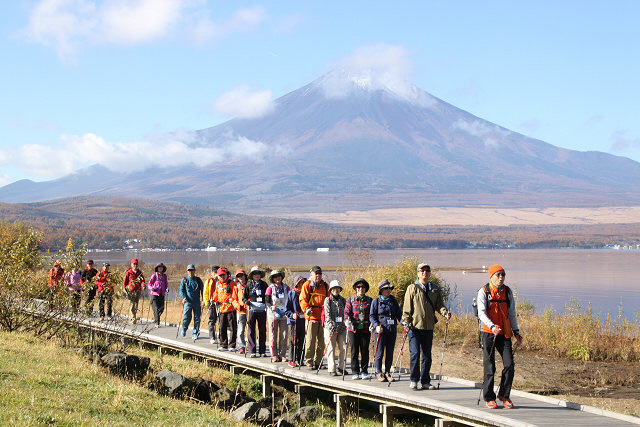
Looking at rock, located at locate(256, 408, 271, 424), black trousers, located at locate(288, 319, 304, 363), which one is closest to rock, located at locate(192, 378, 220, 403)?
rock, located at locate(256, 408, 271, 424)

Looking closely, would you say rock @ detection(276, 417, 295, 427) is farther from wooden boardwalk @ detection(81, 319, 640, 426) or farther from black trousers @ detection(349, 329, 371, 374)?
black trousers @ detection(349, 329, 371, 374)

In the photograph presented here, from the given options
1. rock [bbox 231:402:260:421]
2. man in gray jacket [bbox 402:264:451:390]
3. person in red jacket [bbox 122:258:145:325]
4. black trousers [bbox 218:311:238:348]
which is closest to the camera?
man in gray jacket [bbox 402:264:451:390]

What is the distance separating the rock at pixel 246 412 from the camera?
41.4 feet

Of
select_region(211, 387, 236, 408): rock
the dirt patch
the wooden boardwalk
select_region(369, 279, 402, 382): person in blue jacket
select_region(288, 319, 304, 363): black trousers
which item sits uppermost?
select_region(369, 279, 402, 382): person in blue jacket

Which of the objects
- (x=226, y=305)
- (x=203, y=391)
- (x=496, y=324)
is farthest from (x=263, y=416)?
(x=496, y=324)

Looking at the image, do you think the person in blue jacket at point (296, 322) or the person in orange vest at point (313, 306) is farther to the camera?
the person in blue jacket at point (296, 322)

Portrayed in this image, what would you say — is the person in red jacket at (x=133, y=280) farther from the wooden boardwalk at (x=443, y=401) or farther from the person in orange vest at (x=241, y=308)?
the wooden boardwalk at (x=443, y=401)

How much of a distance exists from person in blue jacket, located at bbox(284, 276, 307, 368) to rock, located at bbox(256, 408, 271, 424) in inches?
56.5

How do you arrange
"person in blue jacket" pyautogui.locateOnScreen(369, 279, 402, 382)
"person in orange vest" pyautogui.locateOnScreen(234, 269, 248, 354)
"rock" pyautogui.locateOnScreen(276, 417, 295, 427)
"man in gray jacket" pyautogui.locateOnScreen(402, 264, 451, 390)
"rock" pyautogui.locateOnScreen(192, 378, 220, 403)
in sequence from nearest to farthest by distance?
"man in gray jacket" pyautogui.locateOnScreen(402, 264, 451, 390), "rock" pyautogui.locateOnScreen(276, 417, 295, 427), "person in blue jacket" pyautogui.locateOnScreen(369, 279, 402, 382), "rock" pyautogui.locateOnScreen(192, 378, 220, 403), "person in orange vest" pyautogui.locateOnScreen(234, 269, 248, 354)

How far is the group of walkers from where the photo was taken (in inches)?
428

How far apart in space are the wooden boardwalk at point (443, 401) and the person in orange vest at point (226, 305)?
1.00m

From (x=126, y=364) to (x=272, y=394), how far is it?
280 centimetres

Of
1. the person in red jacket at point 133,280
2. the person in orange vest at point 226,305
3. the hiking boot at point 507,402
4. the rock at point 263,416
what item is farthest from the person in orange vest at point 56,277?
the hiking boot at point 507,402

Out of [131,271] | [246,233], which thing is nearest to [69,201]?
[246,233]
